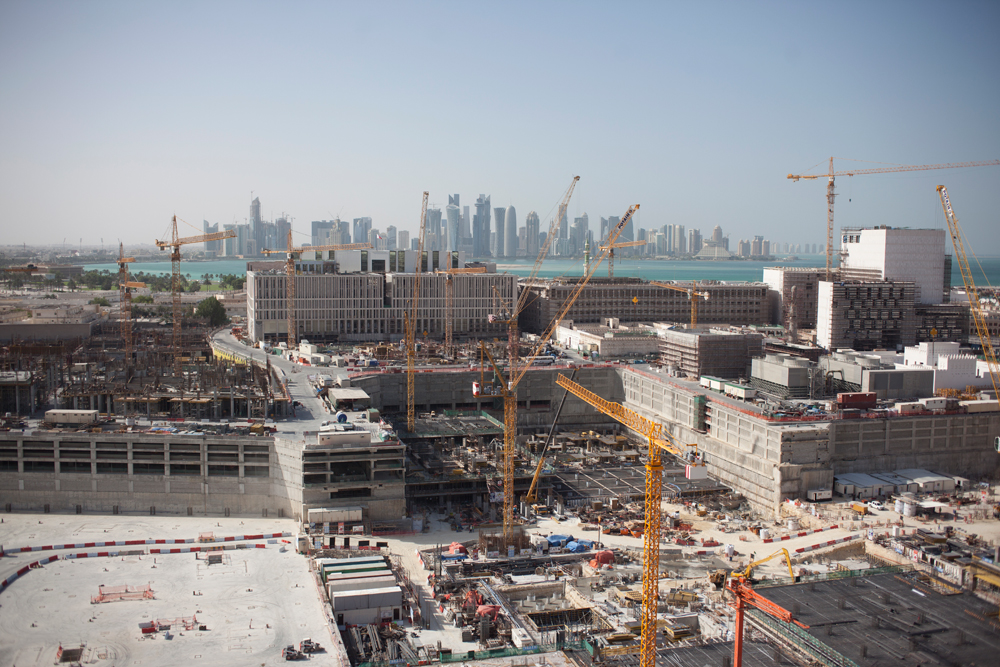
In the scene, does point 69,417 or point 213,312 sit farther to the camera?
point 213,312

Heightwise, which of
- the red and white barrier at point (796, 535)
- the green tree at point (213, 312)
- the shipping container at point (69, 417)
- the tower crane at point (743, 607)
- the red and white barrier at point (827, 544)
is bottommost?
the red and white barrier at point (796, 535)

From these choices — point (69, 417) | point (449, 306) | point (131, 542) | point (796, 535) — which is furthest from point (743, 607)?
point (449, 306)

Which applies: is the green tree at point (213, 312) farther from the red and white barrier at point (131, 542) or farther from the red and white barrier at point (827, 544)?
the red and white barrier at point (827, 544)

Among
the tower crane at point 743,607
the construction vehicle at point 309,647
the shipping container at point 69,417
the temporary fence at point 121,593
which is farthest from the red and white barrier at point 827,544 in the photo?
the shipping container at point 69,417

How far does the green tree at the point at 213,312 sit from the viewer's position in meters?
114

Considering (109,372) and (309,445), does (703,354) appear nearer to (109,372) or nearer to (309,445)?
(309,445)

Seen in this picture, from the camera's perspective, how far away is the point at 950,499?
44.7 metres

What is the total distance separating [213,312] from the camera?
11375 centimetres

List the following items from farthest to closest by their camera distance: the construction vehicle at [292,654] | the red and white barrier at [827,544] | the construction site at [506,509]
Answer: the red and white barrier at [827,544], the construction site at [506,509], the construction vehicle at [292,654]

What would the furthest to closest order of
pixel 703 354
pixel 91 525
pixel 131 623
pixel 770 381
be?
1. pixel 703 354
2. pixel 770 381
3. pixel 91 525
4. pixel 131 623

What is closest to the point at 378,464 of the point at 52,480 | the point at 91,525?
the point at 91,525

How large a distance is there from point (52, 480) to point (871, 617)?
127ft

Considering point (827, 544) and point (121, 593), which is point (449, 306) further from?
point (121, 593)

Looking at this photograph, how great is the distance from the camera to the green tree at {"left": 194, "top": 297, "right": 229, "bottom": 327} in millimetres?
113500
